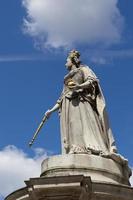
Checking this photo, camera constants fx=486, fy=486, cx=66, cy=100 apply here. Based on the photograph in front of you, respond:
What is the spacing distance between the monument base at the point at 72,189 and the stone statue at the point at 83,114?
A: 1894mm

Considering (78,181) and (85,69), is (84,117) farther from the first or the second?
(78,181)

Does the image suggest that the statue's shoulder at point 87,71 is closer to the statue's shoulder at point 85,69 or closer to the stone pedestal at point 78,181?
the statue's shoulder at point 85,69

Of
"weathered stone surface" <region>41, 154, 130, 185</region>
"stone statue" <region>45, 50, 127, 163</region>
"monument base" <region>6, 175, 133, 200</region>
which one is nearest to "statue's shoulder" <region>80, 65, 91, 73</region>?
"stone statue" <region>45, 50, 127, 163</region>

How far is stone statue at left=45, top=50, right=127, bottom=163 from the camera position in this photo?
13877 mm

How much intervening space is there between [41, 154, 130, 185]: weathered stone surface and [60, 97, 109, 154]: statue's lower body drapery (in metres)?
0.65

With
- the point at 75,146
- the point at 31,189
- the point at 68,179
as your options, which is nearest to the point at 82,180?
the point at 68,179

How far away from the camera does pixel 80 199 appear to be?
11.6 m

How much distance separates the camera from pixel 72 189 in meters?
11.5

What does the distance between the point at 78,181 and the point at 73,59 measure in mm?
5191

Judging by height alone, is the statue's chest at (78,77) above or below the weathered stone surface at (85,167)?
above

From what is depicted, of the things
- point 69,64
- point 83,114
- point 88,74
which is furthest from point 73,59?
point 83,114

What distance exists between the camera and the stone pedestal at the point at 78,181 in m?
11.5

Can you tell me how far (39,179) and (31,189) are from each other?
0.36m

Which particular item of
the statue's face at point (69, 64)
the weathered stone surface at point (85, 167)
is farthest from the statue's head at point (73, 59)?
the weathered stone surface at point (85, 167)
